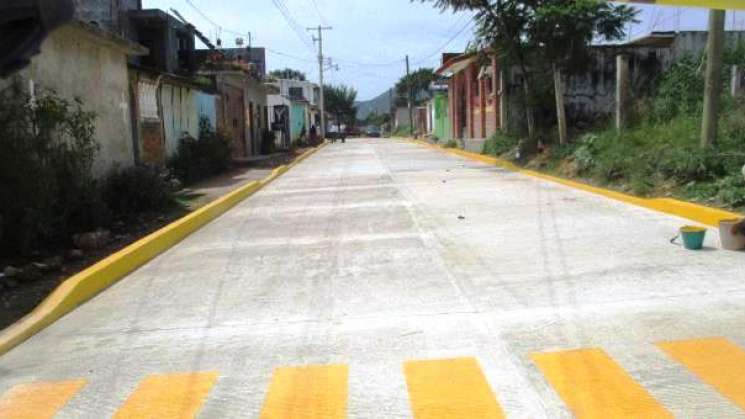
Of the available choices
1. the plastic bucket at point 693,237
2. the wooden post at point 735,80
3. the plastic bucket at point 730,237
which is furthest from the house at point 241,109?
the plastic bucket at point 730,237

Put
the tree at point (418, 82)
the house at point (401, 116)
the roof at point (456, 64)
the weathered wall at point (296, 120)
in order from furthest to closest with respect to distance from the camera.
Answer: the house at point (401, 116)
the tree at point (418, 82)
the weathered wall at point (296, 120)
the roof at point (456, 64)

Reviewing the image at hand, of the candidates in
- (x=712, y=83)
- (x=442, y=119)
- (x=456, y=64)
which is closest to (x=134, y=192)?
(x=712, y=83)

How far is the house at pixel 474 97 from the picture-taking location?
26.8m

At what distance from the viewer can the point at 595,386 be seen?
4.18 m

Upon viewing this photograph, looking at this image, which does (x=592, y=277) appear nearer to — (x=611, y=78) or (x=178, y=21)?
(x=611, y=78)

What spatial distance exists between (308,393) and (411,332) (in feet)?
4.12

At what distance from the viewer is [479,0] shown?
829 inches

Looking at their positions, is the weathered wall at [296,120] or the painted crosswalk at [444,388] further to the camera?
the weathered wall at [296,120]

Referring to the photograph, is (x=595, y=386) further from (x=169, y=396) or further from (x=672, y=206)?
(x=672, y=206)

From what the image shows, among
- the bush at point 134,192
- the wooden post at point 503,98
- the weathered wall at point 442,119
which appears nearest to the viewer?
the bush at point 134,192

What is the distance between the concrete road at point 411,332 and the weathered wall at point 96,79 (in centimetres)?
364

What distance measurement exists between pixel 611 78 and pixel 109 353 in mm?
20994

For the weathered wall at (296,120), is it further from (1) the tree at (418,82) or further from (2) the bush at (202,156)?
(2) the bush at (202,156)

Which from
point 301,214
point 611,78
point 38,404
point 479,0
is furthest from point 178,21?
point 38,404
